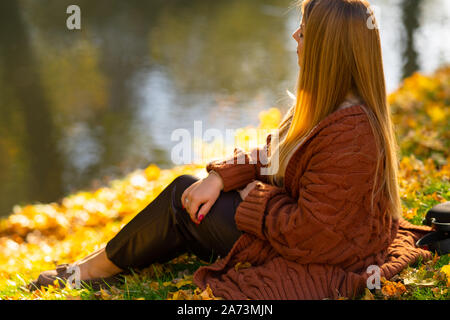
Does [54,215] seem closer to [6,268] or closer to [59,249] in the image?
[59,249]

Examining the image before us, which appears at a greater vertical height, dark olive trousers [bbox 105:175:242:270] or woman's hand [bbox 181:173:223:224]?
woman's hand [bbox 181:173:223:224]

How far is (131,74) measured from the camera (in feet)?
34.3

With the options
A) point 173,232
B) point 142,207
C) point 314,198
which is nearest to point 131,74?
point 142,207

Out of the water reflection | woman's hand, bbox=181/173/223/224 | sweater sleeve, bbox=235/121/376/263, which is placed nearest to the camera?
sweater sleeve, bbox=235/121/376/263

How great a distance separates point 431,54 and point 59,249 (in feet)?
33.7

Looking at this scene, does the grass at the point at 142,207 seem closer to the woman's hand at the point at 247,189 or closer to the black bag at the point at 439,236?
the black bag at the point at 439,236

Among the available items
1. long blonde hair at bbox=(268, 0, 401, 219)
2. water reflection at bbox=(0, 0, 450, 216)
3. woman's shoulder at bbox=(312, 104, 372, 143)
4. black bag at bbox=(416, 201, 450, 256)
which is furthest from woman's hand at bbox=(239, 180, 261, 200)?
water reflection at bbox=(0, 0, 450, 216)

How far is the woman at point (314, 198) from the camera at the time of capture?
2111 mm

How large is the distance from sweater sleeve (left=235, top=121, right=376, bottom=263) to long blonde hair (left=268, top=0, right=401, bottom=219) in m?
0.10

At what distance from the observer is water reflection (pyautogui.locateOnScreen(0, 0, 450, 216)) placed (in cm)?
735

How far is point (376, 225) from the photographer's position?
2275 mm

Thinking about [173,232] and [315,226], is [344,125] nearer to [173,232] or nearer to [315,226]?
[315,226]

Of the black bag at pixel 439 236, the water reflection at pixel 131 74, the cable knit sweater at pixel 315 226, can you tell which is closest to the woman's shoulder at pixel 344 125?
the cable knit sweater at pixel 315 226

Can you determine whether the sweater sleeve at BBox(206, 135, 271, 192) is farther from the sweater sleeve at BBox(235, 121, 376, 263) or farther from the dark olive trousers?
the sweater sleeve at BBox(235, 121, 376, 263)
